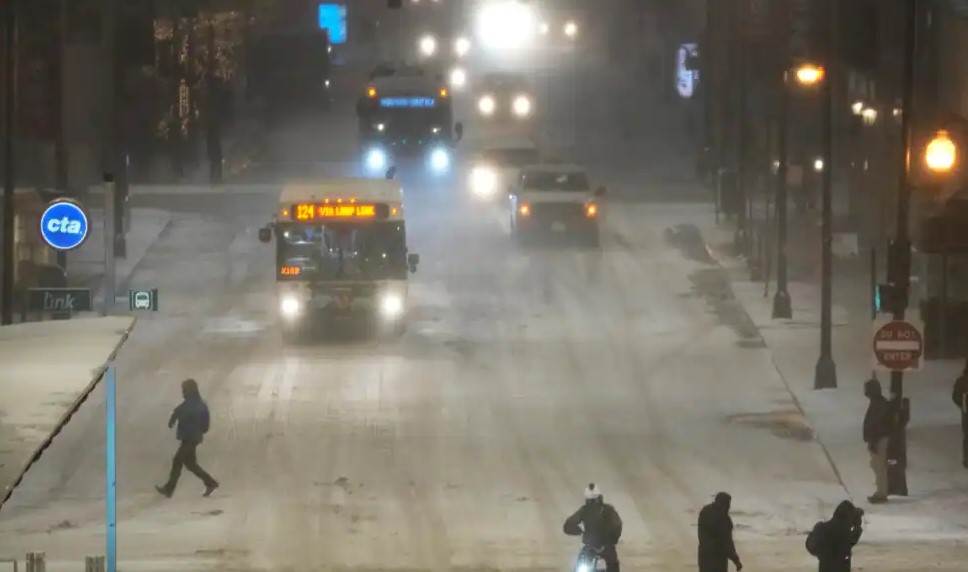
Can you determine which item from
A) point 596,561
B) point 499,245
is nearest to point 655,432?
point 596,561

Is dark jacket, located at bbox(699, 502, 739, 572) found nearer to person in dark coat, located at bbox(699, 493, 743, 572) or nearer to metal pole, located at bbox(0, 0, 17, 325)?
person in dark coat, located at bbox(699, 493, 743, 572)

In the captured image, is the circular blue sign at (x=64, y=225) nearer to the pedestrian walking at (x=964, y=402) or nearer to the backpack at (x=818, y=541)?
the pedestrian walking at (x=964, y=402)

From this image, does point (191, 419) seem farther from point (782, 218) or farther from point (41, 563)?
point (782, 218)

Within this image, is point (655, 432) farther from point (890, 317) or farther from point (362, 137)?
point (362, 137)

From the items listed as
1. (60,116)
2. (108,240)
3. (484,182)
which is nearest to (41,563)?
(108,240)

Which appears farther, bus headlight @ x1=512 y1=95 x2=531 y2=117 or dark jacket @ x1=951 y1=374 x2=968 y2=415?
bus headlight @ x1=512 y1=95 x2=531 y2=117

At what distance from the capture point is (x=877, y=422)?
23703mm

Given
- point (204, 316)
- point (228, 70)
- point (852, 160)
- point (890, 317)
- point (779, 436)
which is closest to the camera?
point (890, 317)

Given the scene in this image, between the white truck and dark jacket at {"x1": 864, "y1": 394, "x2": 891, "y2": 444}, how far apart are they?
11.7 meters

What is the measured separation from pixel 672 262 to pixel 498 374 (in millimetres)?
11829

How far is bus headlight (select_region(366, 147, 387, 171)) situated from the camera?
58.9 m

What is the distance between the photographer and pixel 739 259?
43.2 metres

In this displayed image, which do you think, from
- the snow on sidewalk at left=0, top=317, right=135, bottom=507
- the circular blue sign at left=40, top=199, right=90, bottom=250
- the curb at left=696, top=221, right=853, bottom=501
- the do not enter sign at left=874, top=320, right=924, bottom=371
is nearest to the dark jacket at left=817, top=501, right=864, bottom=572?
the do not enter sign at left=874, top=320, right=924, bottom=371

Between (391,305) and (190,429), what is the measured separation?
10.7 meters
